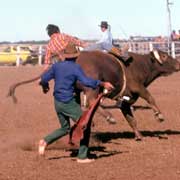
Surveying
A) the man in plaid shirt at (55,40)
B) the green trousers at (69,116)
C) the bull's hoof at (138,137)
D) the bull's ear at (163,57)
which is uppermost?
the man in plaid shirt at (55,40)

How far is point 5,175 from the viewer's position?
27.9 ft

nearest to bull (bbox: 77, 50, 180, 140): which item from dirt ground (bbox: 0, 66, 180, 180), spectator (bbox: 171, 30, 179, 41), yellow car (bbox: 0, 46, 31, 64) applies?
dirt ground (bbox: 0, 66, 180, 180)

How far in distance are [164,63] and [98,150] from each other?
2871 millimetres

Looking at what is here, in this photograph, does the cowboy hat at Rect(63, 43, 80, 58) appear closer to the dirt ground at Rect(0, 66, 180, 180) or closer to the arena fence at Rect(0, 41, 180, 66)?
the dirt ground at Rect(0, 66, 180, 180)

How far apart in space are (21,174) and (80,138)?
107 cm

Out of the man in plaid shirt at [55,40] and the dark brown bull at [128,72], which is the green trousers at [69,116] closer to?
the dark brown bull at [128,72]

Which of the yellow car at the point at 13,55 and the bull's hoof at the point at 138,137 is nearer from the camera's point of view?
the bull's hoof at the point at 138,137

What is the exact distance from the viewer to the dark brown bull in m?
11.3

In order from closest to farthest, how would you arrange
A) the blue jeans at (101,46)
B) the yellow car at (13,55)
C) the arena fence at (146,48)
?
the blue jeans at (101,46), the arena fence at (146,48), the yellow car at (13,55)

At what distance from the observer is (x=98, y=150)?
34.6 ft

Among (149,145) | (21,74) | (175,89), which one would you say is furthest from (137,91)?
(21,74)

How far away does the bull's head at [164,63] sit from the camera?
41.2 ft

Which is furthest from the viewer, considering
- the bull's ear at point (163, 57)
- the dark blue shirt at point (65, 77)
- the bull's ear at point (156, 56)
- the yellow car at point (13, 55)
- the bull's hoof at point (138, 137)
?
the yellow car at point (13, 55)

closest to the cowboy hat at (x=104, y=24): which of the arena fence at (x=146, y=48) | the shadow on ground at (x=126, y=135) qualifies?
the shadow on ground at (x=126, y=135)
